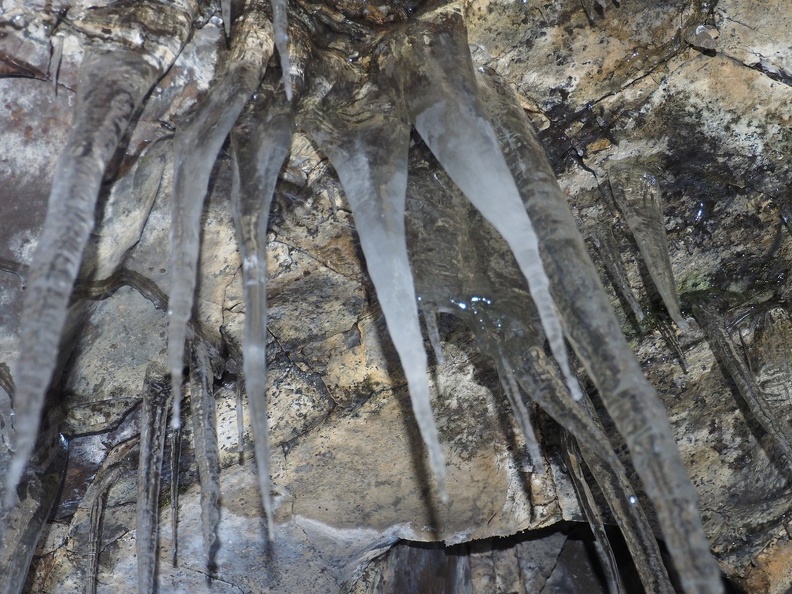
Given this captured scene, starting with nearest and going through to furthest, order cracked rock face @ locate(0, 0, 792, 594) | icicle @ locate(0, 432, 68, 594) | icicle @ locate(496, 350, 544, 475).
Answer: icicle @ locate(496, 350, 544, 475), cracked rock face @ locate(0, 0, 792, 594), icicle @ locate(0, 432, 68, 594)

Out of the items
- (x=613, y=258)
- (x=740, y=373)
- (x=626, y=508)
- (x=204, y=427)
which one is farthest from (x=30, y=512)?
(x=740, y=373)

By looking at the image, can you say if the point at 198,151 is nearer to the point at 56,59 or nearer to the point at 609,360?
the point at 56,59

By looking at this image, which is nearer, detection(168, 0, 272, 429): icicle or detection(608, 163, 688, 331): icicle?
detection(168, 0, 272, 429): icicle

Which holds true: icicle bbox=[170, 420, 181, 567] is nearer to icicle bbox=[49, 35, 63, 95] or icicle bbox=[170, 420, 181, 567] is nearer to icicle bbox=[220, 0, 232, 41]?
icicle bbox=[49, 35, 63, 95]

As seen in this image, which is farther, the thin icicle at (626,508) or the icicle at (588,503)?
the icicle at (588,503)

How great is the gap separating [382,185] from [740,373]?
5.83 feet

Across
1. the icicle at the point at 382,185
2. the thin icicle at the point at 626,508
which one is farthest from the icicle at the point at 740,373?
the icicle at the point at 382,185

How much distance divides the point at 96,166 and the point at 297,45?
759 mm

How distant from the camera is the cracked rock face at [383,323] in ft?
7.48

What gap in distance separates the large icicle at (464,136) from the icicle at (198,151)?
0.46 m

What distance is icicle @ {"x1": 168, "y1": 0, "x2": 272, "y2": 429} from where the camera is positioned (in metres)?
1.75

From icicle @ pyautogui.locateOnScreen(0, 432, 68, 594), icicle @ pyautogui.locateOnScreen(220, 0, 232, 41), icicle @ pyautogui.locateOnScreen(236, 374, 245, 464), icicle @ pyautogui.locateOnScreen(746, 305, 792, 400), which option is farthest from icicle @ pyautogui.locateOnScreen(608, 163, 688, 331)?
icicle @ pyautogui.locateOnScreen(0, 432, 68, 594)

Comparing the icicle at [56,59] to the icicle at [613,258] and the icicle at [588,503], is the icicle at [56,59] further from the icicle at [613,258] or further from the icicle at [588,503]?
the icicle at [588,503]

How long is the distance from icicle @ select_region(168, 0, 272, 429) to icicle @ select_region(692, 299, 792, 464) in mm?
1988
